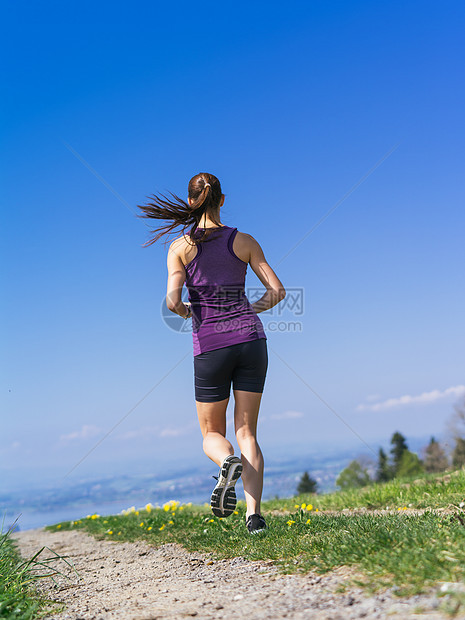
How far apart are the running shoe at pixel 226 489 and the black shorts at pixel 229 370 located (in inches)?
21.3

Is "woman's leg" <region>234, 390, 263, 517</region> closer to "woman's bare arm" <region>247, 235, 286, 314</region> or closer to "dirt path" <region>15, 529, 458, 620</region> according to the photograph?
"dirt path" <region>15, 529, 458, 620</region>

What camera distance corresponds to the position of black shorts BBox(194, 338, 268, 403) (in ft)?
13.0

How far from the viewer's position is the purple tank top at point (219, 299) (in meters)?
4.00

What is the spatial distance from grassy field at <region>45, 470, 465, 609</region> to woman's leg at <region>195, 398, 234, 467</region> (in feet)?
2.24

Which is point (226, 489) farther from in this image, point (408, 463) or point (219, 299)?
point (408, 463)

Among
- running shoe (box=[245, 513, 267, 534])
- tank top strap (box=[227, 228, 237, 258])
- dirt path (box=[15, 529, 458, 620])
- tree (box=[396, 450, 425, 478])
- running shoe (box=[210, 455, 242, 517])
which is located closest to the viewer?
dirt path (box=[15, 529, 458, 620])

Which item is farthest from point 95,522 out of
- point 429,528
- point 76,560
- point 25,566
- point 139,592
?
point 429,528

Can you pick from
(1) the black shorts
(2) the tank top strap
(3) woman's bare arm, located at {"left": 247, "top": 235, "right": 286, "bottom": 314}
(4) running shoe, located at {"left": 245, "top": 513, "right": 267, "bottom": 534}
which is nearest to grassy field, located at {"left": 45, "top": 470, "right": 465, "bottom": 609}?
(4) running shoe, located at {"left": 245, "top": 513, "right": 267, "bottom": 534}

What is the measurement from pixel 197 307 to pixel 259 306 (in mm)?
506

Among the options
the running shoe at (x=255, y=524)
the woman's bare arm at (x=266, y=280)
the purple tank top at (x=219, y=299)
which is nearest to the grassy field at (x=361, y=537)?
the running shoe at (x=255, y=524)

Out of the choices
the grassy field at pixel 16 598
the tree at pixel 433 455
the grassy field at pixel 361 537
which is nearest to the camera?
the grassy field at pixel 361 537

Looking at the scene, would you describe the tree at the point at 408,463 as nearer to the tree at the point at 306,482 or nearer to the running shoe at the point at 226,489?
the tree at the point at 306,482

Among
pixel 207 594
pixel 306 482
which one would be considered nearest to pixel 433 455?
pixel 306 482

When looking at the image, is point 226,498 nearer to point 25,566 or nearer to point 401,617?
point 25,566
